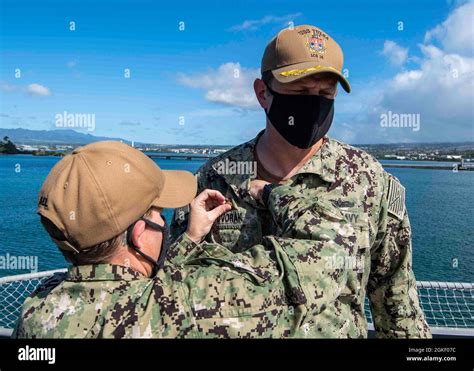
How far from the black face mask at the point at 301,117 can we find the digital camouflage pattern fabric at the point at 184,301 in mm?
813

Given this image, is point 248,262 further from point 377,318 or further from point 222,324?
point 377,318

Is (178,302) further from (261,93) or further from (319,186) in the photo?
(261,93)

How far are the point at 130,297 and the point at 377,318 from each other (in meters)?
1.51

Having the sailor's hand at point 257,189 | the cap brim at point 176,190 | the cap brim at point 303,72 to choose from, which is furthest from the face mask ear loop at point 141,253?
the cap brim at point 303,72

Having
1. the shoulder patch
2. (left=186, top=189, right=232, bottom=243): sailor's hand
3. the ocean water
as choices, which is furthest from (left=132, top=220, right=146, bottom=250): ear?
the ocean water

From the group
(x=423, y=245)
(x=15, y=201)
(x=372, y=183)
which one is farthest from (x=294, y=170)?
(x=15, y=201)

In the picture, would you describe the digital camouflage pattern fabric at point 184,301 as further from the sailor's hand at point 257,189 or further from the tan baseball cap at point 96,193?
the sailor's hand at point 257,189

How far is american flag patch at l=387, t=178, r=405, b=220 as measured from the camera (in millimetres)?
2188

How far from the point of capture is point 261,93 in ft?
7.45

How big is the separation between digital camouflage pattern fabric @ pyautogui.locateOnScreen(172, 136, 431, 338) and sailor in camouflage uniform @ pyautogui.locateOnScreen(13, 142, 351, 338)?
256 mm

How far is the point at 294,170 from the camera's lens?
7.20 feet

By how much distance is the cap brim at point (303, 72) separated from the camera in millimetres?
1860
